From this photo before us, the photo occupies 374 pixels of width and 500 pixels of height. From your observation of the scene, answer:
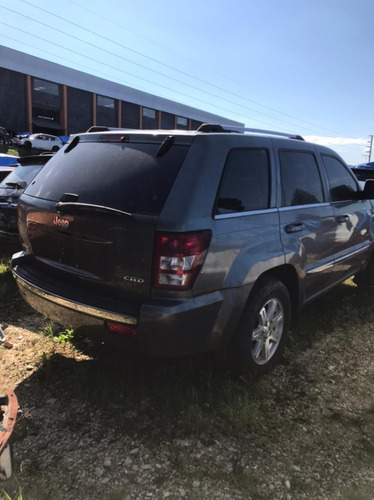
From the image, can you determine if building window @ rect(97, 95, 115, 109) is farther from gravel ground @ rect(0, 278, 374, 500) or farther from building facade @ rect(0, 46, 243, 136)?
gravel ground @ rect(0, 278, 374, 500)

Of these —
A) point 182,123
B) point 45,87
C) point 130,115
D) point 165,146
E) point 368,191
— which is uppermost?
point 45,87

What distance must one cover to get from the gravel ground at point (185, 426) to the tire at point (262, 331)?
172 millimetres

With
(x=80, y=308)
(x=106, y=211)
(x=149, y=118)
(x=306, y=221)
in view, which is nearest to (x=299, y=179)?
(x=306, y=221)

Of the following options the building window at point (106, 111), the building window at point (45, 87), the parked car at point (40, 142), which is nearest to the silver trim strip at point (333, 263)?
the parked car at point (40, 142)

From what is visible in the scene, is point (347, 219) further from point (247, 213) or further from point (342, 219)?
point (247, 213)

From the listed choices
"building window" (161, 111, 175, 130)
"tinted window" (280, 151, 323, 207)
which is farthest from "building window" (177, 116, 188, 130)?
"tinted window" (280, 151, 323, 207)

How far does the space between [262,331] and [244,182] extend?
3.83 ft

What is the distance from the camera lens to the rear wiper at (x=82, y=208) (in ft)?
8.34

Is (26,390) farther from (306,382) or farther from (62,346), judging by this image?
(306,382)

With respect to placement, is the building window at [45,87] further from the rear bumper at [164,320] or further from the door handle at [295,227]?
the rear bumper at [164,320]

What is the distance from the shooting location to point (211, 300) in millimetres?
2578

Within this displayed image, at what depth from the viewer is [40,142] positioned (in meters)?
30.0

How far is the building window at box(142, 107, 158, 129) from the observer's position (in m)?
51.1

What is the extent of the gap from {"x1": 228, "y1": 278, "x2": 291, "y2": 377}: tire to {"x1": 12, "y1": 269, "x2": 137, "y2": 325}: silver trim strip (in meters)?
0.88
